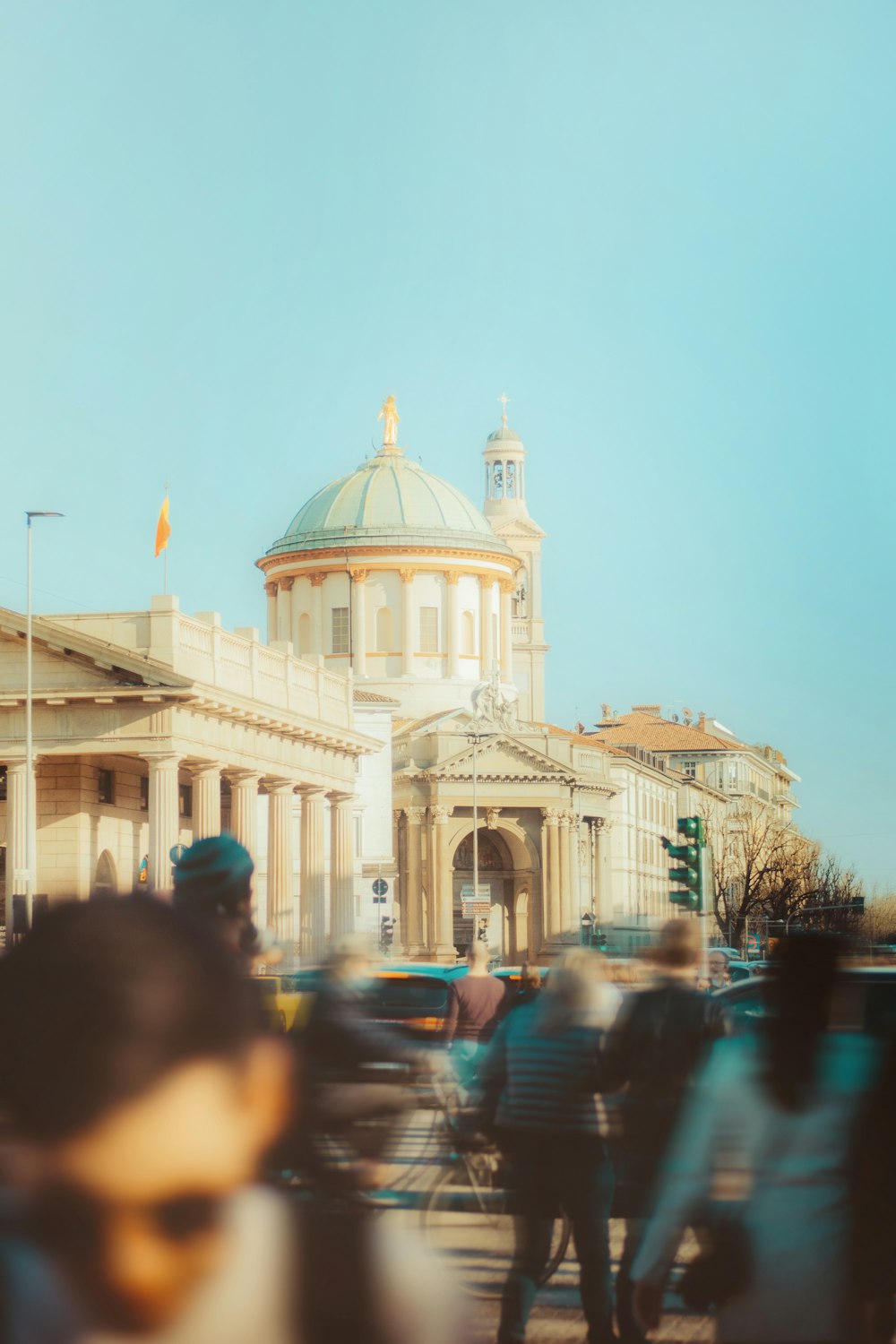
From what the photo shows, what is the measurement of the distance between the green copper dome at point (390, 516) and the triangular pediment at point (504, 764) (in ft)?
38.4

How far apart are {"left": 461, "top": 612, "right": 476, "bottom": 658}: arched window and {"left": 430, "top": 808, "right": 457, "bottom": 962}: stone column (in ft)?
32.1

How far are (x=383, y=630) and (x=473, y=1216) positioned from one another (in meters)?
91.0

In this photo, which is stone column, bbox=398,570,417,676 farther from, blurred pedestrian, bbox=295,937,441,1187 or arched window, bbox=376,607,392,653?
blurred pedestrian, bbox=295,937,441,1187

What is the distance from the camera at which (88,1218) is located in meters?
1.99

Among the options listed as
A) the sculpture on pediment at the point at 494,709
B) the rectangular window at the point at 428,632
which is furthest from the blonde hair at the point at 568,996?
the rectangular window at the point at 428,632

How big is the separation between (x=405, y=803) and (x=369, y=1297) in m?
98.2

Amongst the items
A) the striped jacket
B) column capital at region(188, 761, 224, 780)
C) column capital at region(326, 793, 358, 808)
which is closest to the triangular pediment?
column capital at region(326, 793, 358, 808)

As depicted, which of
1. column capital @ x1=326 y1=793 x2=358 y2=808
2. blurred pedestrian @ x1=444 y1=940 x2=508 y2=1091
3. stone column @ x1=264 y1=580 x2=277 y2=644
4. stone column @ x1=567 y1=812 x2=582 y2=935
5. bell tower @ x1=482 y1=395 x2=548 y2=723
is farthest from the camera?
bell tower @ x1=482 y1=395 x2=548 y2=723

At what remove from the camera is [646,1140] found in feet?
33.0

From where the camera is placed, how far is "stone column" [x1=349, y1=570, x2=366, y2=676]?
344 ft

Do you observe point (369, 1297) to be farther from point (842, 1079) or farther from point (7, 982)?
point (842, 1079)

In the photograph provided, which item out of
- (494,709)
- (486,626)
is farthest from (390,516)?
(494,709)

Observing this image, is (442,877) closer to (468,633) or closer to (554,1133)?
(468,633)

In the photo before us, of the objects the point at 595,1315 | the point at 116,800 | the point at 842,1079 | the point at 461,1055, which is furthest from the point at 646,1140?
the point at 116,800
